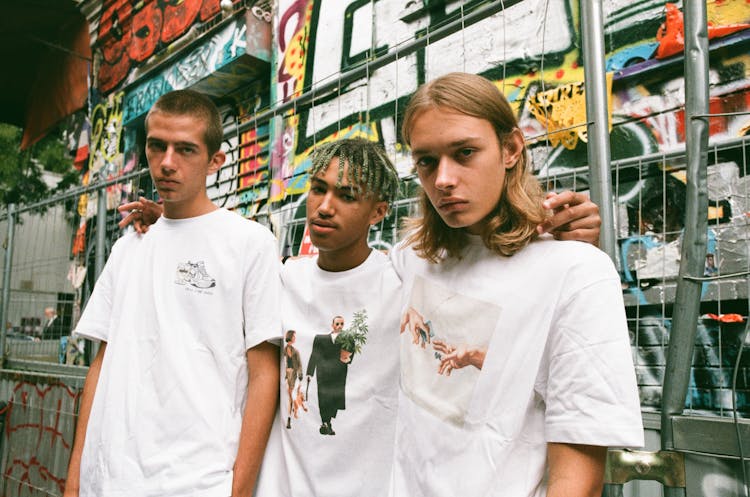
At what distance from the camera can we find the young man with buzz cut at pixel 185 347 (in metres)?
1.72

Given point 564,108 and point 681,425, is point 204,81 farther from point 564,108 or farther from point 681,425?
point 681,425

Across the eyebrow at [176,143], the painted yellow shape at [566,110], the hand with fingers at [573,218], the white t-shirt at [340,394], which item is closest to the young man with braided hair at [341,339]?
the white t-shirt at [340,394]

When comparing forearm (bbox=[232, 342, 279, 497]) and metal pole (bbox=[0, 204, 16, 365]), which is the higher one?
metal pole (bbox=[0, 204, 16, 365])

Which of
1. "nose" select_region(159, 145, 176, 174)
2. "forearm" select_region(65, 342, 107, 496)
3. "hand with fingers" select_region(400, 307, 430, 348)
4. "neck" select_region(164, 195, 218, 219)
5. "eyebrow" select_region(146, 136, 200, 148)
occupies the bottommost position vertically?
"forearm" select_region(65, 342, 107, 496)

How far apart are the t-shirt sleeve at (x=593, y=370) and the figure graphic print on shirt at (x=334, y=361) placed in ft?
2.23

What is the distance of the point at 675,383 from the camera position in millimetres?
1312

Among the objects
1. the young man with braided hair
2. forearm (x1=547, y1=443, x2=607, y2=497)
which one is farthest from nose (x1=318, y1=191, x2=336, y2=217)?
forearm (x1=547, y1=443, x2=607, y2=497)

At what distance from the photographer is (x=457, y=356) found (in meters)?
1.31

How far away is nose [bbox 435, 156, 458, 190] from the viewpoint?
4.20 feet

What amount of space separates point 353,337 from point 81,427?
1.14 metres

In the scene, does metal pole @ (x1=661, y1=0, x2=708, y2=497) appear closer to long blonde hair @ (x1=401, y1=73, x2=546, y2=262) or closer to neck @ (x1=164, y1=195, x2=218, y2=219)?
long blonde hair @ (x1=401, y1=73, x2=546, y2=262)

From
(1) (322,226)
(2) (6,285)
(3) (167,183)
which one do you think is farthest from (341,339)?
(2) (6,285)

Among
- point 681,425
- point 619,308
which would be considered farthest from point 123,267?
point 681,425

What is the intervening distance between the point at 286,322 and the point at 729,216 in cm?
254
